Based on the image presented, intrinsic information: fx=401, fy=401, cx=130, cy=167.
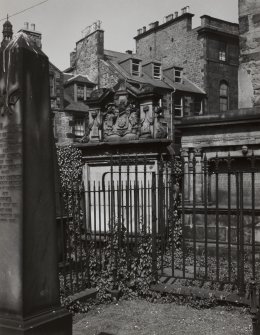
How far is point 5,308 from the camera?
12.7ft

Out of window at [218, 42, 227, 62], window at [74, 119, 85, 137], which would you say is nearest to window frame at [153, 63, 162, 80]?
window at [218, 42, 227, 62]

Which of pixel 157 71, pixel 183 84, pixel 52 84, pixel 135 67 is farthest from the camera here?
pixel 157 71

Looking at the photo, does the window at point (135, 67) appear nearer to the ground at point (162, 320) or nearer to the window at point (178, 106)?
the window at point (178, 106)

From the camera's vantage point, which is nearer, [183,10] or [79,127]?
[79,127]

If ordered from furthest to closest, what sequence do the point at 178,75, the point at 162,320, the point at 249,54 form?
1. the point at 178,75
2. the point at 249,54
3. the point at 162,320

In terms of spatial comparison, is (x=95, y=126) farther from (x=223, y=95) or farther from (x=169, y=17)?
(x=169, y=17)

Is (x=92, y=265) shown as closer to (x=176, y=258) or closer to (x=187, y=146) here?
(x=176, y=258)

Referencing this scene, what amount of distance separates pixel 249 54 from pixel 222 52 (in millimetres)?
19898

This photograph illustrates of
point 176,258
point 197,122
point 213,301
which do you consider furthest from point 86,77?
point 213,301

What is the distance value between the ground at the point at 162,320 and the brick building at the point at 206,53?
23879mm

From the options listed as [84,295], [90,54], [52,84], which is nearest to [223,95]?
[90,54]

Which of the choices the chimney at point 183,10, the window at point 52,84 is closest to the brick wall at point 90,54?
the window at point 52,84

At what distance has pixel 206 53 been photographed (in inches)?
1156

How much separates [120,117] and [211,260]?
16.6 ft
